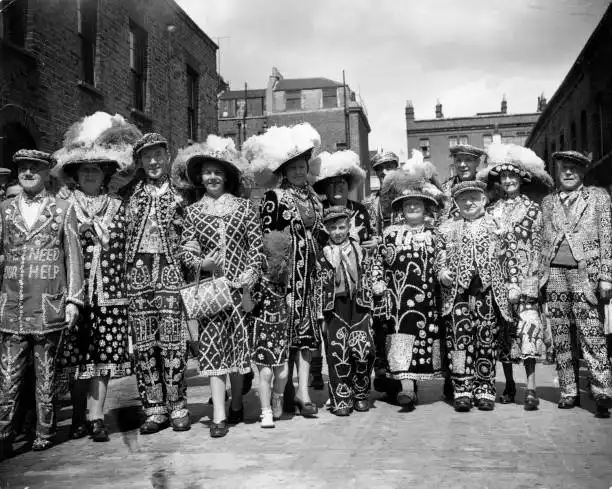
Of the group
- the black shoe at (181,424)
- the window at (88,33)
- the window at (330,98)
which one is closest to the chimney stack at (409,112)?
the window at (330,98)

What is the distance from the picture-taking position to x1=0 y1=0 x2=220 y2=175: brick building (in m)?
10.4

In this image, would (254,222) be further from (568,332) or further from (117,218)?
(568,332)

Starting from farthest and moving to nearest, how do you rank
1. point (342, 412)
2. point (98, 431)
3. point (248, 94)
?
point (248, 94) → point (342, 412) → point (98, 431)

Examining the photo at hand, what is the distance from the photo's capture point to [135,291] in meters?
5.45

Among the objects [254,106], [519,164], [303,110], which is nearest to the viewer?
[519,164]

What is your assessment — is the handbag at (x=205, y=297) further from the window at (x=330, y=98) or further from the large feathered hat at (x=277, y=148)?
the window at (x=330, y=98)

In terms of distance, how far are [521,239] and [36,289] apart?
405 centimetres

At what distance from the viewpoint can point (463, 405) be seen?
5.93 metres

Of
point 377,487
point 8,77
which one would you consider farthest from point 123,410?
point 8,77

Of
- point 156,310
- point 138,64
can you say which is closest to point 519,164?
point 156,310

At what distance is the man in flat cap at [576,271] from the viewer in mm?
5848

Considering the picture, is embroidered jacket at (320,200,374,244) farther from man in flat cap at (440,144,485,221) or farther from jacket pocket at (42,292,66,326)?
jacket pocket at (42,292,66,326)

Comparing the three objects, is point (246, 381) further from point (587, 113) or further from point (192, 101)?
point (587, 113)

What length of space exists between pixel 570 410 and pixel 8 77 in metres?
8.56
